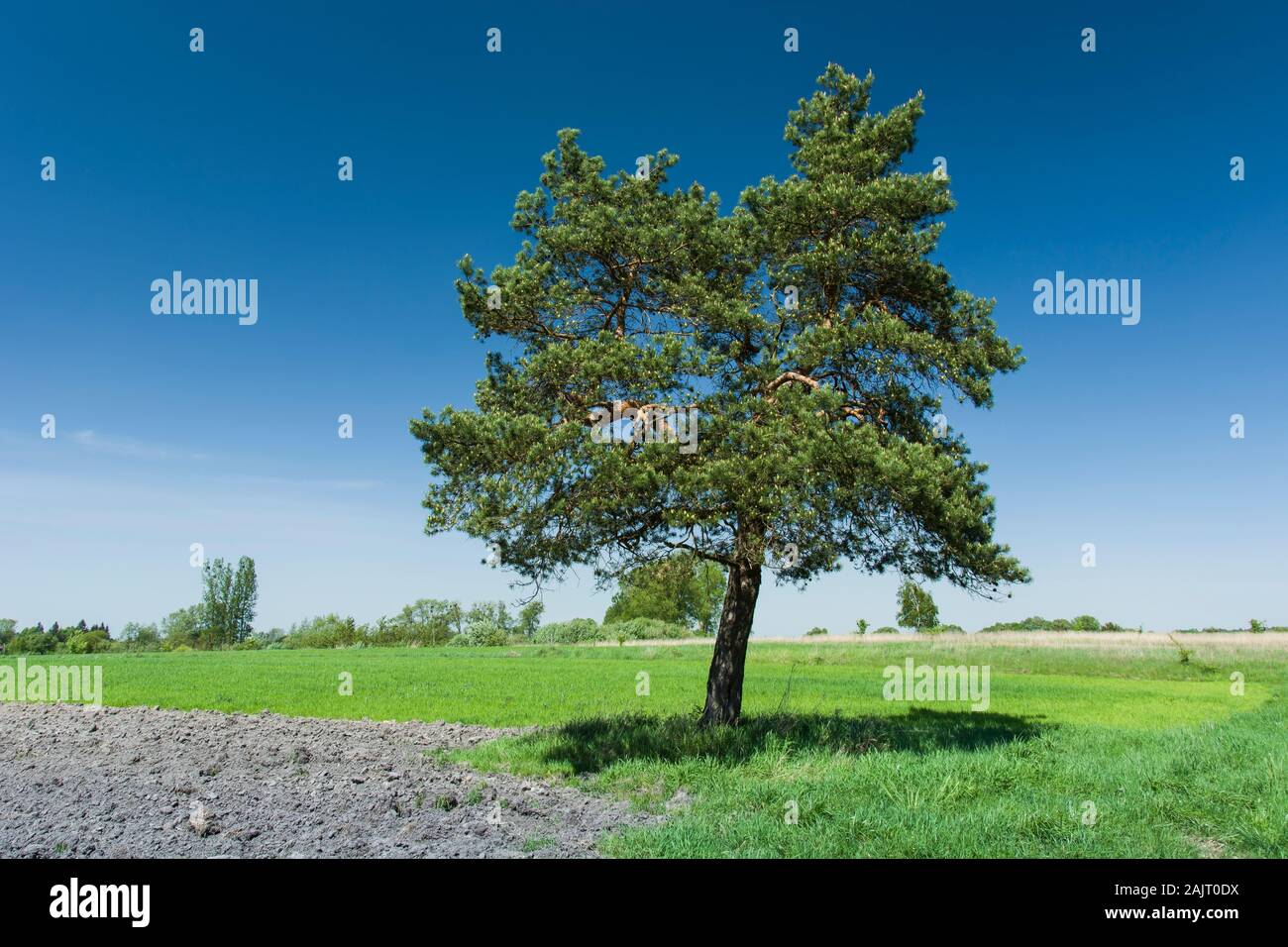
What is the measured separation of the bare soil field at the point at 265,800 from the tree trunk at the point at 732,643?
467 cm

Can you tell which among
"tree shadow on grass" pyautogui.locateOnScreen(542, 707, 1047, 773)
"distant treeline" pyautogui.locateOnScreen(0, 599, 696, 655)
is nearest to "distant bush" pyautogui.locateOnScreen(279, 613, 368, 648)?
"distant treeline" pyautogui.locateOnScreen(0, 599, 696, 655)

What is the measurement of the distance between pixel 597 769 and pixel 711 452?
20.1 ft

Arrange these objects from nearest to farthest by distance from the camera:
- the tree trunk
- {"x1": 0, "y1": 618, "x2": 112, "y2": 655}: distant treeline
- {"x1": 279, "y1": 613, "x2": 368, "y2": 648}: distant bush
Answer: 1. the tree trunk
2. {"x1": 0, "y1": 618, "x2": 112, "y2": 655}: distant treeline
3. {"x1": 279, "y1": 613, "x2": 368, "y2": 648}: distant bush

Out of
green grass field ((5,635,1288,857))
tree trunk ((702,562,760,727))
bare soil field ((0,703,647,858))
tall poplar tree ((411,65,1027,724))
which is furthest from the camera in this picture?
tree trunk ((702,562,760,727))

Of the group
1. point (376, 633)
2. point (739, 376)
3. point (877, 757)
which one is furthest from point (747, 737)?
point (376, 633)

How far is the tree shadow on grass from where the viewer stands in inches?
554

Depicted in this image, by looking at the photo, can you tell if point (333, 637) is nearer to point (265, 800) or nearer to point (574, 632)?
point (574, 632)

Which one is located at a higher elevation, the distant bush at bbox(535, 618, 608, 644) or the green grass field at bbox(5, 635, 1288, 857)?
the green grass field at bbox(5, 635, 1288, 857)

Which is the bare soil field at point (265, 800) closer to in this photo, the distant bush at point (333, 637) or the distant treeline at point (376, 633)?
the distant treeline at point (376, 633)

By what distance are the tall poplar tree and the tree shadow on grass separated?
1.19 metres

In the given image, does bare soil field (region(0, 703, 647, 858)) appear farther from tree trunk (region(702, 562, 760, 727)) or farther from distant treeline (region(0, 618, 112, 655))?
distant treeline (region(0, 618, 112, 655))

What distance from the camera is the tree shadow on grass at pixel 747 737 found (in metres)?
14.1

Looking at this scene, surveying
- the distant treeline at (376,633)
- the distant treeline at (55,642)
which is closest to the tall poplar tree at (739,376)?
the distant treeline at (376,633)

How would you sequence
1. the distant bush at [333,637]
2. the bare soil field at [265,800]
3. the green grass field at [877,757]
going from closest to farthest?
the bare soil field at [265,800] → the green grass field at [877,757] → the distant bush at [333,637]
